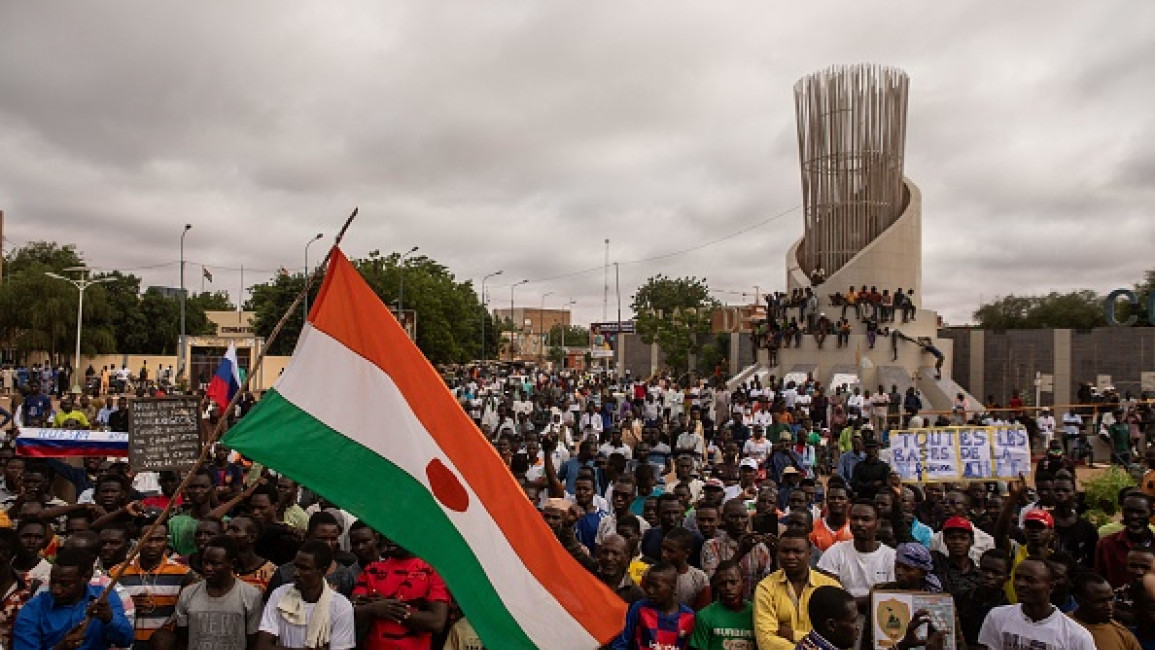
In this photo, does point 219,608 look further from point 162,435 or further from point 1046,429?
point 1046,429

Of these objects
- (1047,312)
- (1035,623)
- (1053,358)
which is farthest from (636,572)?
(1047,312)

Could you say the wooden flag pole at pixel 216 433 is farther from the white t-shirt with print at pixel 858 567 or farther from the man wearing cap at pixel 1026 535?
the man wearing cap at pixel 1026 535

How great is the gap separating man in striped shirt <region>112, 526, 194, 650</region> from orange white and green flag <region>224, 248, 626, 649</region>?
1064 millimetres

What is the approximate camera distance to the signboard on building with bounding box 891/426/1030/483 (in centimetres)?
819

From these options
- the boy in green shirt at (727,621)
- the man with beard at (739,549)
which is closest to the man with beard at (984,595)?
the man with beard at (739,549)

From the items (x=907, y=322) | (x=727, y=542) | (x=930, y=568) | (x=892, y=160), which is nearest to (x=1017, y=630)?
(x=930, y=568)

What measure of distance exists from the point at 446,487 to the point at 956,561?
3.29 m

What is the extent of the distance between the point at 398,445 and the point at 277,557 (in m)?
2.09

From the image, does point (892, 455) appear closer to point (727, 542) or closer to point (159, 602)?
point (727, 542)

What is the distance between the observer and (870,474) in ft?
29.9

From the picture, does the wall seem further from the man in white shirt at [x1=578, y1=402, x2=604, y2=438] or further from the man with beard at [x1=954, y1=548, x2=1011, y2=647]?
the man with beard at [x1=954, y1=548, x2=1011, y2=647]

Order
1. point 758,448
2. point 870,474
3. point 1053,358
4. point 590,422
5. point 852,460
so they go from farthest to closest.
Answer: point 1053,358 → point 590,422 → point 758,448 → point 852,460 → point 870,474

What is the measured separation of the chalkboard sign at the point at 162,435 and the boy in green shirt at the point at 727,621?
5.30 m

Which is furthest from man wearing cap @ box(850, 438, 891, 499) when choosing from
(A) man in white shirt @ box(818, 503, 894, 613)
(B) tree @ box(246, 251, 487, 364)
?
(B) tree @ box(246, 251, 487, 364)
